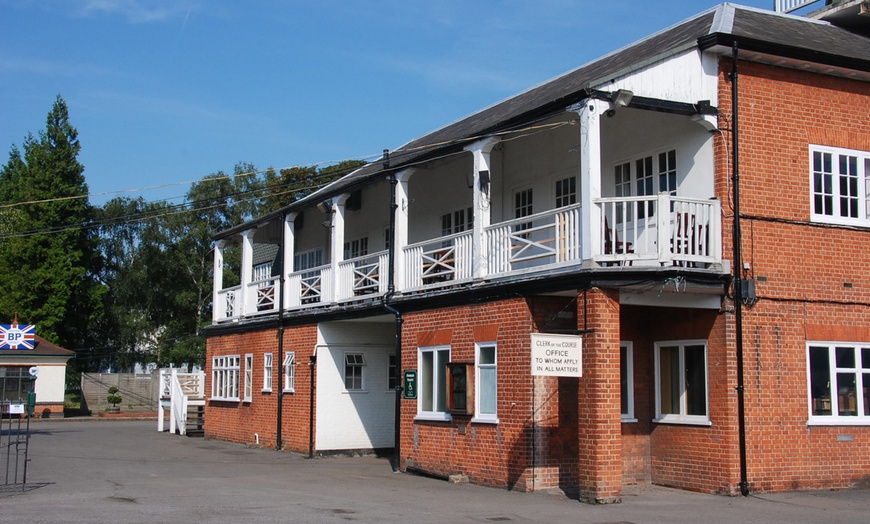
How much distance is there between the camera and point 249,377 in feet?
89.4

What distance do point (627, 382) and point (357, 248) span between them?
12.6 meters

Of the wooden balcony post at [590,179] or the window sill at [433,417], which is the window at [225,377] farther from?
the wooden balcony post at [590,179]

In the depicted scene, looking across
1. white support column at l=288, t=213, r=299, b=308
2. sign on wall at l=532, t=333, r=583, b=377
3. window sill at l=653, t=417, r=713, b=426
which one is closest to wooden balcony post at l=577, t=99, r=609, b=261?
sign on wall at l=532, t=333, r=583, b=377

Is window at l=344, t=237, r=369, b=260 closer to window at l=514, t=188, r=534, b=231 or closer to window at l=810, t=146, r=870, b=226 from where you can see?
window at l=514, t=188, r=534, b=231

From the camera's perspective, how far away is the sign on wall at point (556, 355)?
43.4 feet

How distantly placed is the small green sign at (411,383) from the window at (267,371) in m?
8.17

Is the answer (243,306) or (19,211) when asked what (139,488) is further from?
(19,211)

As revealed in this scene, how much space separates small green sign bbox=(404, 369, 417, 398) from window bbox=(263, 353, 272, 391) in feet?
26.8

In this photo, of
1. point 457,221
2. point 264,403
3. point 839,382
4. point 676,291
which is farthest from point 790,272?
point 264,403

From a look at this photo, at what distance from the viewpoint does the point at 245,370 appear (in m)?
27.4

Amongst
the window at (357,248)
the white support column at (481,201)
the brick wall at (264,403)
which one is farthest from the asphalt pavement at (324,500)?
the window at (357,248)

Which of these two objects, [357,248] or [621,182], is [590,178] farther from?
[357,248]

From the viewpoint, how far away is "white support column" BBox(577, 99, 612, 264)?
13.7 meters

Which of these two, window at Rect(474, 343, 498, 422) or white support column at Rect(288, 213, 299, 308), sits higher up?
white support column at Rect(288, 213, 299, 308)
